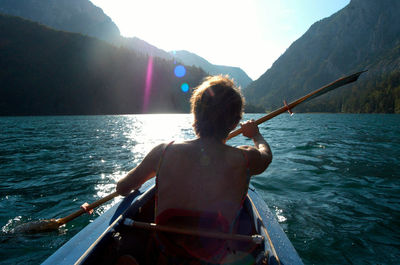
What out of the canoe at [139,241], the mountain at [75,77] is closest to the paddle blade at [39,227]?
the canoe at [139,241]

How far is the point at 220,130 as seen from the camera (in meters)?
1.75

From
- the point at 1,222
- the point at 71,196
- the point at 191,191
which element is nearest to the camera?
the point at 191,191

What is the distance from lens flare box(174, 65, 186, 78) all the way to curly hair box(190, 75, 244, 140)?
434 feet

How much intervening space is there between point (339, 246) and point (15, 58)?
13637 centimetres

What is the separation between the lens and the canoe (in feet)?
Answer: 6.64

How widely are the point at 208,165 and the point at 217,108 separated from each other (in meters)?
0.45

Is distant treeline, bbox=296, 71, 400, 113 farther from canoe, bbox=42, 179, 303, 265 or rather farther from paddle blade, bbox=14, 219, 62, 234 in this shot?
paddle blade, bbox=14, 219, 62, 234

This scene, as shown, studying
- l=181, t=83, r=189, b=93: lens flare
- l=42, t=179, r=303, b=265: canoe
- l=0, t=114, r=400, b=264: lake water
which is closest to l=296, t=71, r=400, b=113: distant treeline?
l=181, t=83, r=189, b=93: lens flare

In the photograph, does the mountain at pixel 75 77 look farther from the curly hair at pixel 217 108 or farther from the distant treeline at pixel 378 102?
the curly hair at pixel 217 108

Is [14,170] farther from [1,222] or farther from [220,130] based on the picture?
[220,130]

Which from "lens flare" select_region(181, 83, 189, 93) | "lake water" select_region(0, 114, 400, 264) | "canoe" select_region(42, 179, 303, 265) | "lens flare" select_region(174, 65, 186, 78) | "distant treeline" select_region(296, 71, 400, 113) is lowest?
"lake water" select_region(0, 114, 400, 264)

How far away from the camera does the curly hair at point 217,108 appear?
173cm

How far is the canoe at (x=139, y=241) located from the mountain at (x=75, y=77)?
105 meters

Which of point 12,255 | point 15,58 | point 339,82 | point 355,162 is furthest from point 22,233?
point 15,58
